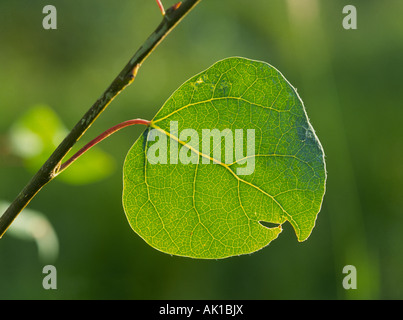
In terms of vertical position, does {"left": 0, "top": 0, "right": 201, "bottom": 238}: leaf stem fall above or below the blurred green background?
below

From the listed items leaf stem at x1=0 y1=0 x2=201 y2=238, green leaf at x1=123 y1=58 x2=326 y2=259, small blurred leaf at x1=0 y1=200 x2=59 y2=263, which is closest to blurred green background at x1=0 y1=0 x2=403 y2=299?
small blurred leaf at x1=0 y1=200 x2=59 y2=263

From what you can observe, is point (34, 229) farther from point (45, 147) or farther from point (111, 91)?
point (111, 91)

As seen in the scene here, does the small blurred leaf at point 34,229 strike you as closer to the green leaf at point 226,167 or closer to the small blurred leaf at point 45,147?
the small blurred leaf at point 45,147

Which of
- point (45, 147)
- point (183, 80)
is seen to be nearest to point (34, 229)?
point (45, 147)

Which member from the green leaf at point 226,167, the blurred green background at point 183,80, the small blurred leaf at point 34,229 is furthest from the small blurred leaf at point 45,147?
the blurred green background at point 183,80

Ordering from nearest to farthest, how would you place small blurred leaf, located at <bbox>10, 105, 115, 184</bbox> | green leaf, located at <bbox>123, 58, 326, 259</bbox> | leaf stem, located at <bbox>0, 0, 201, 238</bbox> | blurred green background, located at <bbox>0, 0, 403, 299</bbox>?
leaf stem, located at <bbox>0, 0, 201, 238</bbox> < green leaf, located at <bbox>123, 58, 326, 259</bbox> < small blurred leaf, located at <bbox>10, 105, 115, 184</bbox> < blurred green background, located at <bbox>0, 0, 403, 299</bbox>

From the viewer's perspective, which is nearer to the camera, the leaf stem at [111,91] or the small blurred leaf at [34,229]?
the leaf stem at [111,91]

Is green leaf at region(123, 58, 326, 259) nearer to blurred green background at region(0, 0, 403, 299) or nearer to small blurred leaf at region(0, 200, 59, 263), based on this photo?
small blurred leaf at region(0, 200, 59, 263)
